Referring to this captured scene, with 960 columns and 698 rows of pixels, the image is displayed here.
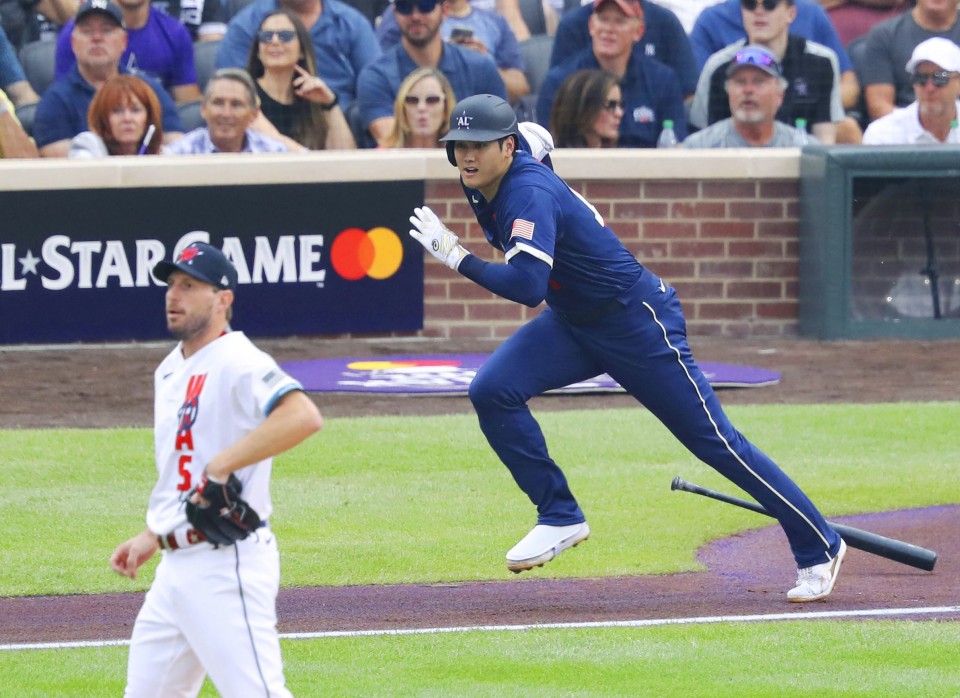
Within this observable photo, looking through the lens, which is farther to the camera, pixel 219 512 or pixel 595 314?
pixel 595 314

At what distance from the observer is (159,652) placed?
4.11 meters

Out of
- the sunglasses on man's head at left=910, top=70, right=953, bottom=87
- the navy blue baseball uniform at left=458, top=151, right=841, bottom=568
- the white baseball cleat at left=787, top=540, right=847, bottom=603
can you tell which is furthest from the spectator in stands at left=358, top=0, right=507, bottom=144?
the white baseball cleat at left=787, top=540, right=847, bottom=603

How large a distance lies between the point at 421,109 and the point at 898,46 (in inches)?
149

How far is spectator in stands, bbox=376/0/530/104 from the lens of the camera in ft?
43.3

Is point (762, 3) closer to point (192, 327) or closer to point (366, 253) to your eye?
point (366, 253)

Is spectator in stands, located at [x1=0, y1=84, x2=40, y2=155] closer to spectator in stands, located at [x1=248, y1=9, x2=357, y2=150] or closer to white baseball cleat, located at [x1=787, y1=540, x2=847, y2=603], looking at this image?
spectator in stands, located at [x1=248, y1=9, x2=357, y2=150]

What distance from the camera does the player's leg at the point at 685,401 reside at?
20.5 ft

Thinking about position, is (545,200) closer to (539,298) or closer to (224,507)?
(539,298)

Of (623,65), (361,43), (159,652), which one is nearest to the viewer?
(159,652)

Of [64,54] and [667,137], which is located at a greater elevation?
[64,54]

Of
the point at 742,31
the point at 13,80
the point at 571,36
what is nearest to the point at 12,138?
the point at 13,80

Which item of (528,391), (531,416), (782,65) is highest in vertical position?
(782,65)

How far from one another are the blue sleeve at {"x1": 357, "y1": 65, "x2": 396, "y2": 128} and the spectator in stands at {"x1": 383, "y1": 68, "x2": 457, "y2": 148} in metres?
0.15

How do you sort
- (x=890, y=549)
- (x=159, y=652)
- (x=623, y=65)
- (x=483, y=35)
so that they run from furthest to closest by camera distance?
(x=483, y=35), (x=623, y=65), (x=890, y=549), (x=159, y=652)
